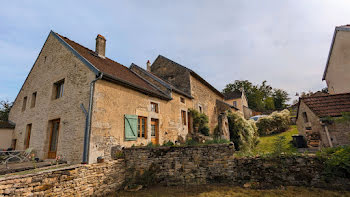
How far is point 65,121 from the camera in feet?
22.3

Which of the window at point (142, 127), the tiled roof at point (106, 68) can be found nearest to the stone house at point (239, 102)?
the tiled roof at point (106, 68)

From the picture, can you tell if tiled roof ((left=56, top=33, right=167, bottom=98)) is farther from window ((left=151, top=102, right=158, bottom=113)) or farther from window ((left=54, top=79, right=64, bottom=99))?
window ((left=54, top=79, right=64, bottom=99))

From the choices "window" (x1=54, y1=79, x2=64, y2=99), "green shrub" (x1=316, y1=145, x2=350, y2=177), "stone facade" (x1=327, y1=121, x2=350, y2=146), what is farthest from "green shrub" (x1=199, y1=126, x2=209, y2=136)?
"window" (x1=54, y1=79, x2=64, y2=99)

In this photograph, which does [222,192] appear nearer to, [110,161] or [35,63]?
[110,161]

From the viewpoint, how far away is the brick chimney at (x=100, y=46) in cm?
981

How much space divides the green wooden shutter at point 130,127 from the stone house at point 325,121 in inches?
332

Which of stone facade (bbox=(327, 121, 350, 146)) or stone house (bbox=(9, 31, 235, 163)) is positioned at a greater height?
stone house (bbox=(9, 31, 235, 163))

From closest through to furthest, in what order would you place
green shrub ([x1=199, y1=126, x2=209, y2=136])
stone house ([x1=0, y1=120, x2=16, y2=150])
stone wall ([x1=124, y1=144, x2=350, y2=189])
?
stone wall ([x1=124, y1=144, x2=350, y2=189]), stone house ([x1=0, y1=120, x2=16, y2=150]), green shrub ([x1=199, y1=126, x2=209, y2=136])

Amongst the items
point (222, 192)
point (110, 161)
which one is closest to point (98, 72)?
point (110, 161)

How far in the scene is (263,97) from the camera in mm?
Result: 38156

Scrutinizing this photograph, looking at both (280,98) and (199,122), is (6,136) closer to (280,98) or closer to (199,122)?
(199,122)

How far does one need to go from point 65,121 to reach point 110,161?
272cm

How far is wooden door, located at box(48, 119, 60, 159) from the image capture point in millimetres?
7145

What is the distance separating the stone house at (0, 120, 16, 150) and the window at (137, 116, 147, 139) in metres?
8.16
